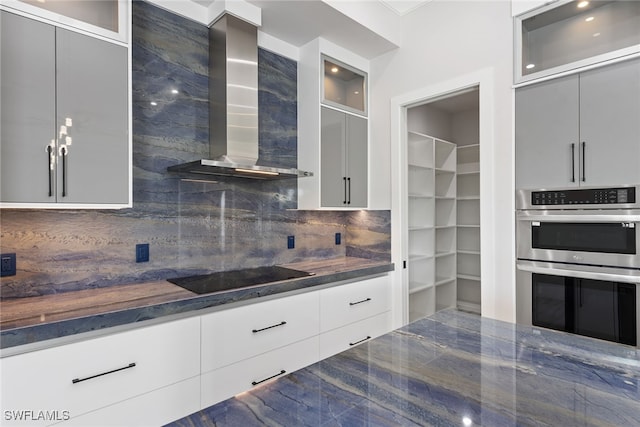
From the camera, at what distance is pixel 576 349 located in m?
1.07

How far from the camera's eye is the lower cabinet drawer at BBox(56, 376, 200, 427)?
4.73ft

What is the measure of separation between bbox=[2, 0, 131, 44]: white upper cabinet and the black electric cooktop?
1368mm

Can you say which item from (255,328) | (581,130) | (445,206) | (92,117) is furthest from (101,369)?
(445,206)

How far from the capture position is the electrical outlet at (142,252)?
2.08 meters

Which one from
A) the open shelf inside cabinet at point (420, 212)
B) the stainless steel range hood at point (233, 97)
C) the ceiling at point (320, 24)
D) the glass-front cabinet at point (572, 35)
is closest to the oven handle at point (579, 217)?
the glass-front cabinet at point (572, 35)

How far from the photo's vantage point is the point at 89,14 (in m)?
1.72

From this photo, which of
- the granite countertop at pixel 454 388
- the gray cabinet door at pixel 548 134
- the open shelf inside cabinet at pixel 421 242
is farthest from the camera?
the open shelf inside cabinet at pixel 421 242

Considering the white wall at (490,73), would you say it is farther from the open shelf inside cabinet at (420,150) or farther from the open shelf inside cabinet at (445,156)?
the open shelf inside cabinet at (445,156)

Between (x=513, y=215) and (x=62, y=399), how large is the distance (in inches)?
102

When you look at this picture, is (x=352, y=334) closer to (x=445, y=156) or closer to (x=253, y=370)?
(x=253, y=370)

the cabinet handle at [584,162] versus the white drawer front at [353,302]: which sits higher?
the cabinet handle at [584,162]

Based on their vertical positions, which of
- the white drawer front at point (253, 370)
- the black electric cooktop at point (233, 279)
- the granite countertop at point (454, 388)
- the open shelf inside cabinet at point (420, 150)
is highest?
the open shelf inside cabinet at point (420, 150)

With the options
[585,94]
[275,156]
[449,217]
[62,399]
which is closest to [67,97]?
[62,399]

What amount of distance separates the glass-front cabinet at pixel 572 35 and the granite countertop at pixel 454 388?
173cm
